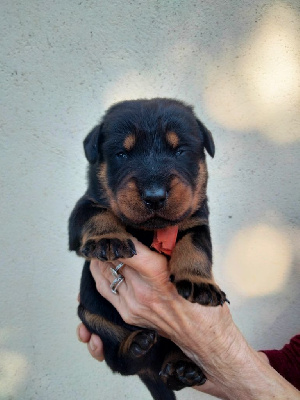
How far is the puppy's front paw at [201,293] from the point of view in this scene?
172 cm

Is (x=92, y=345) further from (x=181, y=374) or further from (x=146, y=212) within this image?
(x=146, y=212)

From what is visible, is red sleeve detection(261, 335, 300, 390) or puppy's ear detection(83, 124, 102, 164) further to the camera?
red sleeve detection(261, 335, 300, 390)

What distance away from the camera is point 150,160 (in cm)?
180

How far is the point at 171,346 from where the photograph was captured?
2.19 meters

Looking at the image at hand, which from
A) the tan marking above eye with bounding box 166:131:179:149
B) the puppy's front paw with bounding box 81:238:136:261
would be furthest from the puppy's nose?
the tan marking above eye with bounding box 166:131:179:149

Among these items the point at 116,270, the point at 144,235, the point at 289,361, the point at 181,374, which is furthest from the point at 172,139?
the point at 289,361

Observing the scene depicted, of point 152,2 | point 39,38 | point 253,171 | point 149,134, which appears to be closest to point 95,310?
point 149,134

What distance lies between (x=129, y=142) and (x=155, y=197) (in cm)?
42

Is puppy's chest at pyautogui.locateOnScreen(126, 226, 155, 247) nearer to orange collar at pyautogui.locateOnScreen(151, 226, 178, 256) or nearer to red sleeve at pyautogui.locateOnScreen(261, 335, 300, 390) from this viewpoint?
orange collar at pyautogui.locateOnScreen(151, 226, 178, 256)

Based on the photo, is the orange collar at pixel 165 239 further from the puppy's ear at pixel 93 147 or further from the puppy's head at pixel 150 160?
the puppy's ear at pixel 93 147

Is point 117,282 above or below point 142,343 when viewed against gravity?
above

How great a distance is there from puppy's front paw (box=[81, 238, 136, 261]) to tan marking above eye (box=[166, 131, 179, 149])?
0.53m

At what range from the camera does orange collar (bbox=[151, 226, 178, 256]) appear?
192 cm

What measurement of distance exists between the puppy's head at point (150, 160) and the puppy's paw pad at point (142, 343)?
62 centimetres
